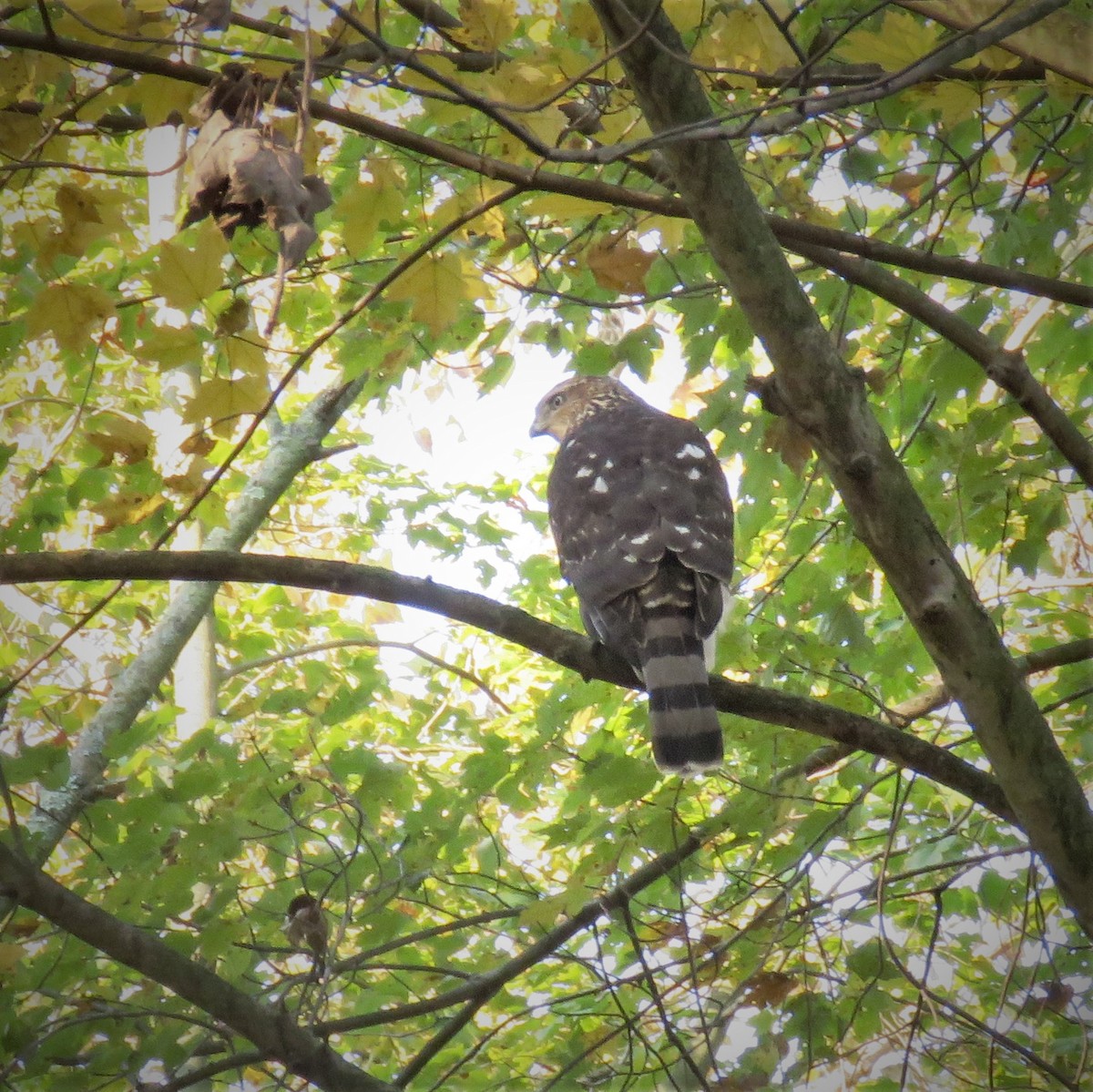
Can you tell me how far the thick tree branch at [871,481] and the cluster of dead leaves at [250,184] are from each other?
646mm

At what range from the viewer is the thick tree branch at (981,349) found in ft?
7.89

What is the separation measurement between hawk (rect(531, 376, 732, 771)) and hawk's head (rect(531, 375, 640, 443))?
37.5 inches

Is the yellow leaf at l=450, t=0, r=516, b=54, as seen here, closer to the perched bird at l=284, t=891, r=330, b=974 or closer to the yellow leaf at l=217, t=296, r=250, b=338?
the yellow leaf at l=217, t=296, r=250, b=338

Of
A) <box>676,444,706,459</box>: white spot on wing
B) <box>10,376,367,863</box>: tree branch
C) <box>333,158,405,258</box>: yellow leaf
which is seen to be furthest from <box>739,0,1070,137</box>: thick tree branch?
<box>10,376,367,863</box>: tree branch

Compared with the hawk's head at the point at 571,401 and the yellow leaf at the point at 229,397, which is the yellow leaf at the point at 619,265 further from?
the hawk's head at the point at 571,401

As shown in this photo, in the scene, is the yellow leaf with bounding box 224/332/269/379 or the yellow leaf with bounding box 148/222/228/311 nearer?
the yellow leaf with bounding box 148/222/228/311

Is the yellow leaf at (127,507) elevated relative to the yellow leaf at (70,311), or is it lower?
lower

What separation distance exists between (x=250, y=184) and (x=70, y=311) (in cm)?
128

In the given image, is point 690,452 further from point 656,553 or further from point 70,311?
point 70,311

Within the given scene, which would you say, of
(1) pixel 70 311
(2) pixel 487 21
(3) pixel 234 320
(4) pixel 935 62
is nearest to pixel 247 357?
(3) pixel 234 320

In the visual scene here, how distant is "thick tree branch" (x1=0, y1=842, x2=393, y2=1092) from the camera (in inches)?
86.0

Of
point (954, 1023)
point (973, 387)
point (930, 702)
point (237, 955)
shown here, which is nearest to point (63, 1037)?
point (237, 955)

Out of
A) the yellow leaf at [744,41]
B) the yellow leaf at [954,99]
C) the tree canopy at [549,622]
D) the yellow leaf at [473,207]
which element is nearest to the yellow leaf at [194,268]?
the tree canopy at [549,622]

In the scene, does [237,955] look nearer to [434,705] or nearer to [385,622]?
[434,705]
